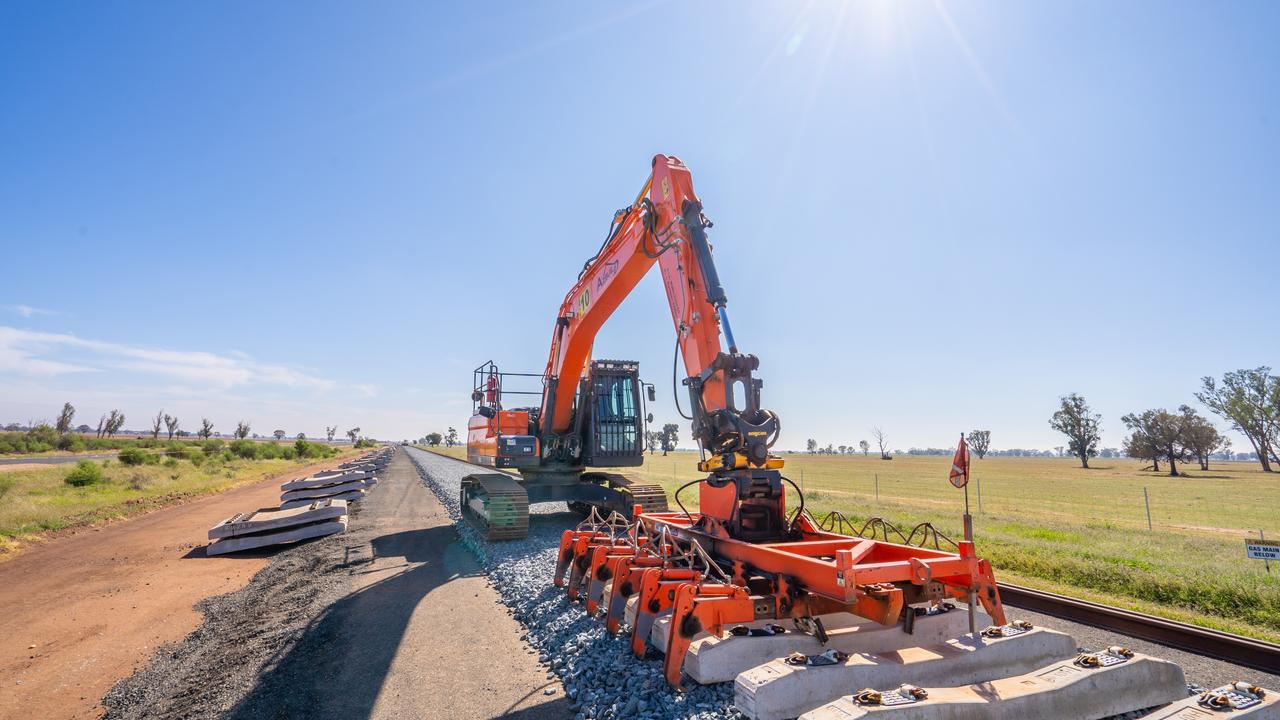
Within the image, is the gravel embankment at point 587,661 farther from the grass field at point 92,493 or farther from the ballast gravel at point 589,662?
the grass field at point 92,493

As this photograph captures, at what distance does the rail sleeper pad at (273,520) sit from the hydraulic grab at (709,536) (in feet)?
15.9

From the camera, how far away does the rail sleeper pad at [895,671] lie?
3.79 m

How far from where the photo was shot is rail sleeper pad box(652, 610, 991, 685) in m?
4.49

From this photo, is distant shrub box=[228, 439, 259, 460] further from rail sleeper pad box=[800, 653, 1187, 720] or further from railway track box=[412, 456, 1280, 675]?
rail sleeper pad box=[800, 653, 1187, 720]

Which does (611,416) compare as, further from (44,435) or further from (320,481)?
(44,435)

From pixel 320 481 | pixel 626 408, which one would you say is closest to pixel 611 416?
pixel 626 408

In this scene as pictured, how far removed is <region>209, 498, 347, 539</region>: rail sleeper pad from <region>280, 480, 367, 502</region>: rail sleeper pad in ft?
10.1

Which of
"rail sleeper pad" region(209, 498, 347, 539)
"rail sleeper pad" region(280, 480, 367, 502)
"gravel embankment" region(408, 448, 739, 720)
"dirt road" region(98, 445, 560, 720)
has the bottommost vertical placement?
"dirt road" region(98, 445, 560, 720)

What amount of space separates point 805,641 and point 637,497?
8011mm

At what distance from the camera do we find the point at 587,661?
5602 millimetres

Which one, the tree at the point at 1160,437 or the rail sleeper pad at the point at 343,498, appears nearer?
the rail sleeper pad at the point at 343,498

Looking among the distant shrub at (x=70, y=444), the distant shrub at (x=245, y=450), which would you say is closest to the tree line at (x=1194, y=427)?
the distant shrub at (x=245, y=450)

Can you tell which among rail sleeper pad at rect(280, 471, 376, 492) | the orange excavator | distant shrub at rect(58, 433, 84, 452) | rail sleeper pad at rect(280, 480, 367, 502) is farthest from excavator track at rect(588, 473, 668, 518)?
distant shrub at rect(58, 433, 84, 452)

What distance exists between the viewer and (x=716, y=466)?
20.2ft
